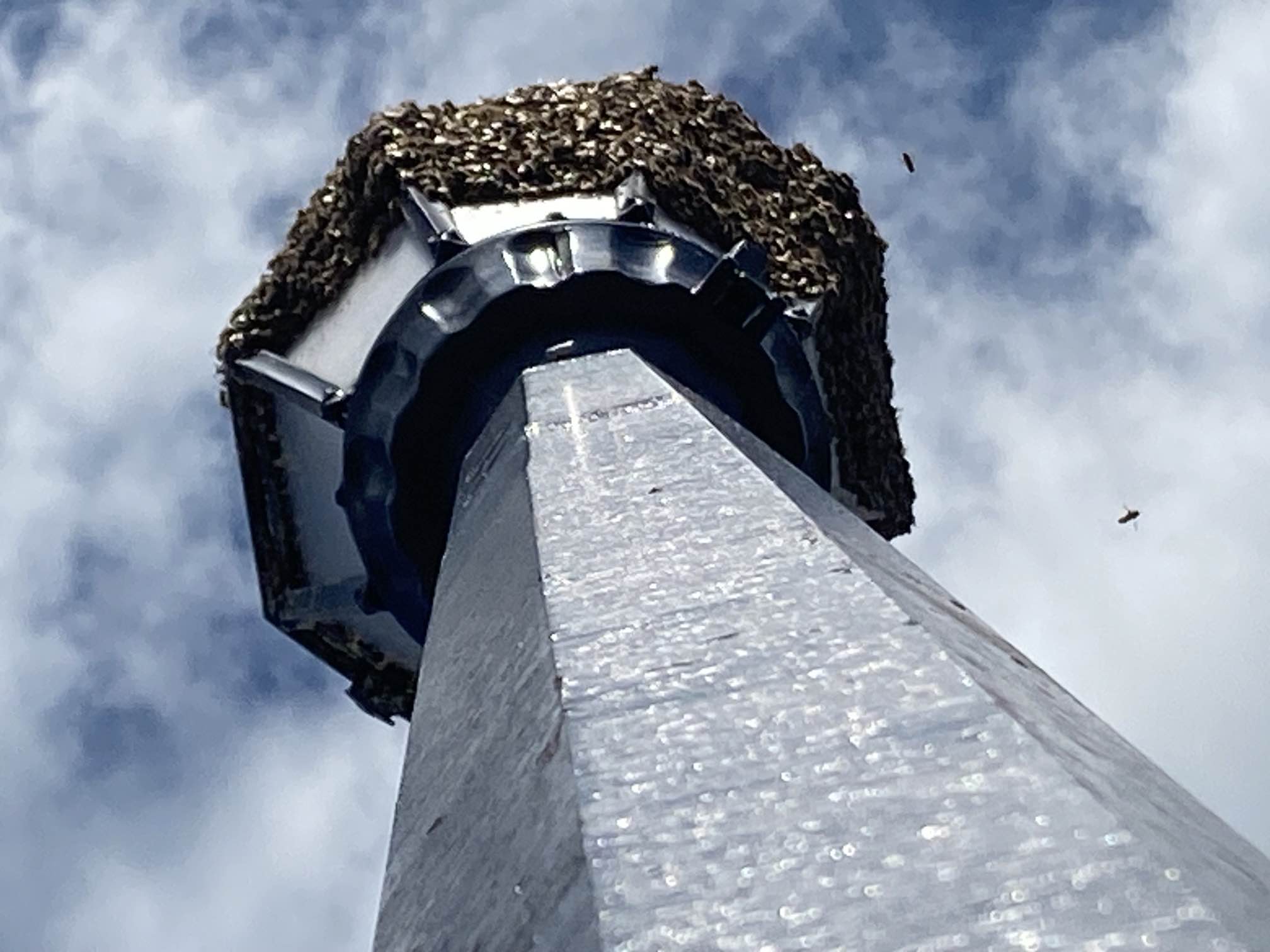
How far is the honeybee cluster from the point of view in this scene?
240 inches

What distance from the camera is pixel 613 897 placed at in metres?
1.71

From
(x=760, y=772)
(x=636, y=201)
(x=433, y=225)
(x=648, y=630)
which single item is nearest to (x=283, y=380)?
(x=433, y=225)

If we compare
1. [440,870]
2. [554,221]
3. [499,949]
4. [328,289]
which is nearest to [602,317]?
[554,221]

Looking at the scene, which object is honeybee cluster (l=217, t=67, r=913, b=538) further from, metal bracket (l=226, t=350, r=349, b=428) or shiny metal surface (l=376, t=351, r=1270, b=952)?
shiny metal surface (l=376, t=351, r=1270, b=952)

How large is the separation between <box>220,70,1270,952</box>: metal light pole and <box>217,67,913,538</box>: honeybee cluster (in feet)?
0.07

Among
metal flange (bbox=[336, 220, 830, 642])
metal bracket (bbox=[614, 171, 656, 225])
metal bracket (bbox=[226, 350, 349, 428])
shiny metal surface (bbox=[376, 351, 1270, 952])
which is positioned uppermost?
metal bracket (bbox=[614, 171, 656, 225])

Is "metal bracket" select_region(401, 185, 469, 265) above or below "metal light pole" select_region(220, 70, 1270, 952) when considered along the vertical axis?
above

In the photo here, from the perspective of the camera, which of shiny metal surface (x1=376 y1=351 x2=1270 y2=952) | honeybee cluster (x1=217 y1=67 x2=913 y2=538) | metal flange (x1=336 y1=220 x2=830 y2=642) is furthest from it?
honeybee cluster (x1=217 y1=67 x2=913 y2=538)

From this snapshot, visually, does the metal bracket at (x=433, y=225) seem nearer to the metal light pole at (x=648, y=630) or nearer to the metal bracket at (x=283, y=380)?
the metal light pole at (x=648, y=630)

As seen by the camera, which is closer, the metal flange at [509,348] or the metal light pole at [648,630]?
the metal light pole at [648,630]

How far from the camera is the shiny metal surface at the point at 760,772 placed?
63.5 inches

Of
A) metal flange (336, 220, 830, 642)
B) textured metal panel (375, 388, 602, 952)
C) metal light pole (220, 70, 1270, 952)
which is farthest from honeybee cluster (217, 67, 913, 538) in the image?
textured metal panel (375, 388, 602, 952)

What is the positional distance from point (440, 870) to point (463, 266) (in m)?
3.16

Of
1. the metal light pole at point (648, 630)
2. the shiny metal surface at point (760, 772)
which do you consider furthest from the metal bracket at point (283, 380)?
the shiny metal surface at point (760, 772)
